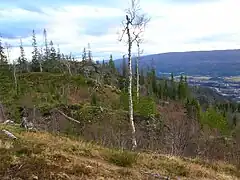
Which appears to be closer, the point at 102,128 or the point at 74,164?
the point at 74,164

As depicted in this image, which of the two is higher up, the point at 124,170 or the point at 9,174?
the point at 9,174

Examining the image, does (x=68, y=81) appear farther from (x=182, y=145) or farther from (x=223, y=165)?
(x=223, y=165)

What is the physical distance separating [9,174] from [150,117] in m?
38.3

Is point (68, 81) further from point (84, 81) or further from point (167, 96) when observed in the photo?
point (167, 96)

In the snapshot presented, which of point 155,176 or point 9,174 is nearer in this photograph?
point 9,174

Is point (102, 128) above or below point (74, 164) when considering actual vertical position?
below

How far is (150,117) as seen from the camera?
45000 mm

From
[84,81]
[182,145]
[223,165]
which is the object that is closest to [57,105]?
[84,81]

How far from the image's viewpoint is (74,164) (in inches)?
338

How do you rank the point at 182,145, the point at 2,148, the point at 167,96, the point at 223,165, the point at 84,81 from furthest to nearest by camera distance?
the point at 167,96 < the point at 84,81 < the point at 182,145 < the point at 223,165 < the point at 2,148

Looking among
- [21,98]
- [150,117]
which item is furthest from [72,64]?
[150,117]

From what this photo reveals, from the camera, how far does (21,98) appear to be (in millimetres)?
54969

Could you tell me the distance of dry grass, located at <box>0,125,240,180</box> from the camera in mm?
7648

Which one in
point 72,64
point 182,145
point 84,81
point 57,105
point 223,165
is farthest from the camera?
point 72,64
